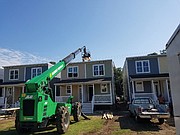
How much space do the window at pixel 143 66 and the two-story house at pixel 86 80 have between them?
3551 mm

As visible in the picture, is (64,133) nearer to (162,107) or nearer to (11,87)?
(162,107)

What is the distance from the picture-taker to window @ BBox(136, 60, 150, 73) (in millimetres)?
22578

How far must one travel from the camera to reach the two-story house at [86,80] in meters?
22.8

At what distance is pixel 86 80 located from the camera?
23000mm

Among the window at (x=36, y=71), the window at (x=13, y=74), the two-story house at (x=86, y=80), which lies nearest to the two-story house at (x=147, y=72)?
the two-story house at (x=86, y=80)

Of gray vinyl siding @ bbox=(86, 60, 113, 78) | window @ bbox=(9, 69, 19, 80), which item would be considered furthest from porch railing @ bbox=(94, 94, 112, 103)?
window @ bbox=(9, 69, 19, 80)

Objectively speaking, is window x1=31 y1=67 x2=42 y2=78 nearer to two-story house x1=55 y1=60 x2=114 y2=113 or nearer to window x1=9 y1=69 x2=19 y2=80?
window x1=9 y1=69 x2=19 y2=80

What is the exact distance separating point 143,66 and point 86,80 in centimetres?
767

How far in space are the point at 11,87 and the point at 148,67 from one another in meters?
20.0

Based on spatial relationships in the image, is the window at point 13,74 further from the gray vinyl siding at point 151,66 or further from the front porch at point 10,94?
the gray vinyl siding at point 151,66

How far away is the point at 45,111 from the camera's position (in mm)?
8562

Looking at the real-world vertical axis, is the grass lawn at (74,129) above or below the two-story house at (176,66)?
below

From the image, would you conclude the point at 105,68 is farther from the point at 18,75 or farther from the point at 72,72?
the point at 18,75

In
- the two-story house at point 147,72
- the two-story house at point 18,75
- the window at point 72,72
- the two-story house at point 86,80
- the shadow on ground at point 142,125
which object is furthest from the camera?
the two-story house at point 18,75
